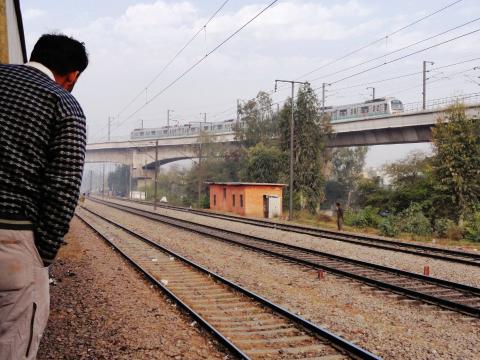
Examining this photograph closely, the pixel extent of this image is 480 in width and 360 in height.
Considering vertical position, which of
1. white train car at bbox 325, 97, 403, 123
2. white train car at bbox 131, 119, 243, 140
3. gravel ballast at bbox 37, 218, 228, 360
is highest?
white train car at bbox 131, 119, 243, 140

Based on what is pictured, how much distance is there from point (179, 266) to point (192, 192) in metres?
50.1

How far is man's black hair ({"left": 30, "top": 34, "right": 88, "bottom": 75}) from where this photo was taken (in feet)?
7.68

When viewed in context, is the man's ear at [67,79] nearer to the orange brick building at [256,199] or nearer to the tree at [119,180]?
the orange brick building at [256,199]

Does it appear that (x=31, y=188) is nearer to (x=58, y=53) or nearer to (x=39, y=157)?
(x=39, y=157)

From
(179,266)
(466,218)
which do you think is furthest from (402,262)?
(466,218)

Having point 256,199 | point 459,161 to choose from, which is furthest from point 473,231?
point 256,199

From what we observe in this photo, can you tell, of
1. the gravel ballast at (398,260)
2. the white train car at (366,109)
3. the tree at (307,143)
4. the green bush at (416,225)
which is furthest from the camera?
the tree at (307,143)

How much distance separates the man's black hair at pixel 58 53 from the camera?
7.68 feet

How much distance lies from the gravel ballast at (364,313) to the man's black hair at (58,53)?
4877 mm

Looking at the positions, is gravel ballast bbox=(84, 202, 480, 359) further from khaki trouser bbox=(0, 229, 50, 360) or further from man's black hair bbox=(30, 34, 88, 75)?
man's black hair bbox=(30, 34, 88, 75)

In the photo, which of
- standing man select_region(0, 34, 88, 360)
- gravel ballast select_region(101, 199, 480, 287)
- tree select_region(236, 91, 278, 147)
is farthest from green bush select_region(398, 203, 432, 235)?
tree select_region(236, 91, 278, 147)

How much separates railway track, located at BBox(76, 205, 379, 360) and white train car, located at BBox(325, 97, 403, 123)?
120ft

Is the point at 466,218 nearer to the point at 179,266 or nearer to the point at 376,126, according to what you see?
the point at 376,126

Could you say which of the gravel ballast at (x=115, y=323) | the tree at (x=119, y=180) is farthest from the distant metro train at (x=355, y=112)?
the tree at (x=119, y=180)
